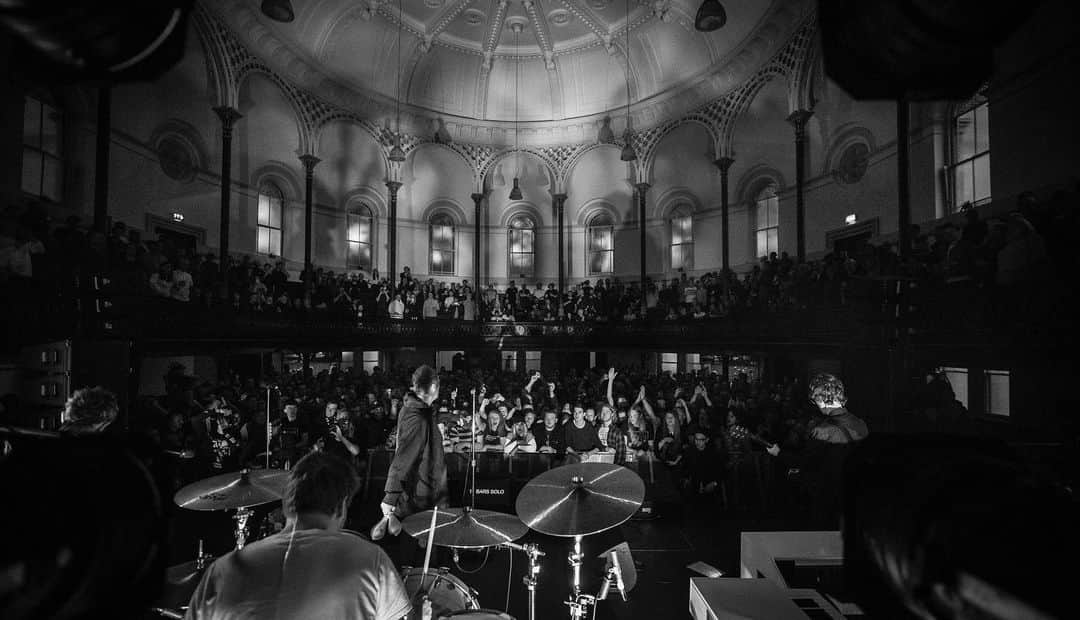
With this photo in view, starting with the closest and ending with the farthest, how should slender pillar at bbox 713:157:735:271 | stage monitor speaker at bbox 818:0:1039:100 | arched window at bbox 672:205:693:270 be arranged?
stage monitor speaker at bbox 818:0:1039:100 → slender pillar at bbox 713:157:735:271 → arched window at bbox 672:205:693:270

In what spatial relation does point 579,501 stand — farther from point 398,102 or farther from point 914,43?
point 398,102

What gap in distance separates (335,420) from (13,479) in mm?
8253

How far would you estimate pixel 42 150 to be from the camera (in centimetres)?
1128

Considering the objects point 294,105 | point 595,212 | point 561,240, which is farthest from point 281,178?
point 595,212

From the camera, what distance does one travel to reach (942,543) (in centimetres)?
99

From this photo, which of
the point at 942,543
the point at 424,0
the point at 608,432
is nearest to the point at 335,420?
the point at 608,432

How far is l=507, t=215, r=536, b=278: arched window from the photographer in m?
24.0

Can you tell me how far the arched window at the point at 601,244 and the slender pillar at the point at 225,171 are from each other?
13799 mm

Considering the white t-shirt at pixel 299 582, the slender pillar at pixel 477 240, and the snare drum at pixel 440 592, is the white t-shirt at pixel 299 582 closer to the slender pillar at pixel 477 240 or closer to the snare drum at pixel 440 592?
the snare drum at pixel 440 592

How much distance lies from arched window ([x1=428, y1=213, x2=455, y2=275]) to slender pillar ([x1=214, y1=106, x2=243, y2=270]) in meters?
8.92

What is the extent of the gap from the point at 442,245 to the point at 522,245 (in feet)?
11.6

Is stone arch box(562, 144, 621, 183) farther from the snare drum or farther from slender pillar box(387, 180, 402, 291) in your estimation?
the snare drum

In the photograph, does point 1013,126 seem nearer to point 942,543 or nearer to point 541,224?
point 942,543

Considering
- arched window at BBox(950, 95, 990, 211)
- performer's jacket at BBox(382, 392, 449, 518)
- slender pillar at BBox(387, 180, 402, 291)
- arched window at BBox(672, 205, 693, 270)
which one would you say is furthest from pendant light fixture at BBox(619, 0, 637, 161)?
performer's jacket at BBox(382, 392, 449, 518)
